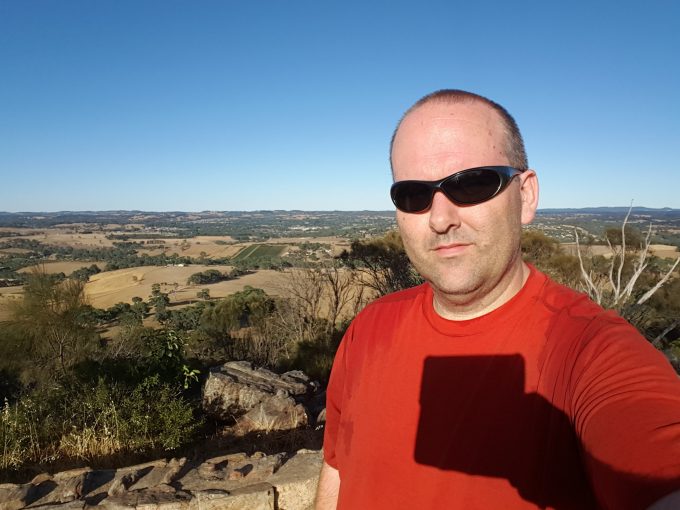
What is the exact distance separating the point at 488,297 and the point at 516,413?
33 centimetres

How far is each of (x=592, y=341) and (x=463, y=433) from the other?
0.39m

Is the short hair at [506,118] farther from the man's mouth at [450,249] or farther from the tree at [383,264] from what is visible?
the tree at [383,264]

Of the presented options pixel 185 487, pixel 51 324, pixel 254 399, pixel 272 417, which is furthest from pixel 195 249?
pixel 185 487

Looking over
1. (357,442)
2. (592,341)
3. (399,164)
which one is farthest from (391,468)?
(399,164)

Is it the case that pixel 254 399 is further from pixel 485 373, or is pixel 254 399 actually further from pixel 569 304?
pixel 569 304

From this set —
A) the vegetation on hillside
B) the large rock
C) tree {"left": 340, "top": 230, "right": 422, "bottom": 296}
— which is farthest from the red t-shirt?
tree {"left": 340, "top": 230, "right": 422, "bottom": 296}

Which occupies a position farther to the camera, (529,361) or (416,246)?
(416,246)

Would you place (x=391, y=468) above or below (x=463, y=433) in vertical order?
below

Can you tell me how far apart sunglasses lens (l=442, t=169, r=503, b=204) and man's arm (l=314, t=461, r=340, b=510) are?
1112 millimetres

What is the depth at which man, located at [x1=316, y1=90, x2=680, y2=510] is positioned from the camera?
0.84 meters

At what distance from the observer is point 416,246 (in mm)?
1298

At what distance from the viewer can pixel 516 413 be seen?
3.27 feet

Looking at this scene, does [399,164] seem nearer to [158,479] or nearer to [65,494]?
[158,479]

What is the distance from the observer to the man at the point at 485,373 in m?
0.84
